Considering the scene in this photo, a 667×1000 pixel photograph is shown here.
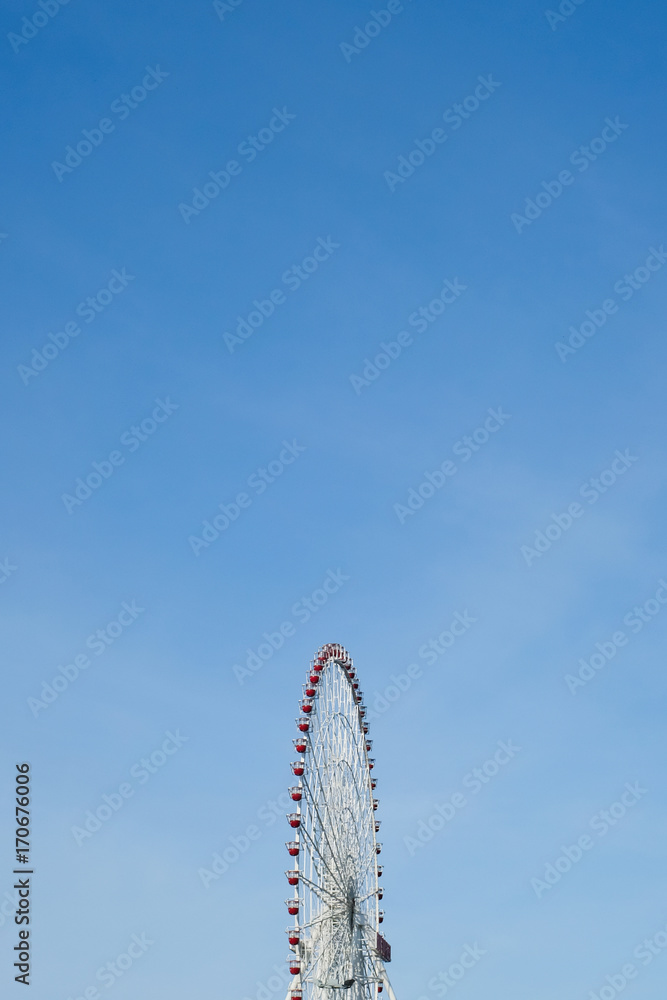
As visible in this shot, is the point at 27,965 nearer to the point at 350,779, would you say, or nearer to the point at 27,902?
the point at 27,902

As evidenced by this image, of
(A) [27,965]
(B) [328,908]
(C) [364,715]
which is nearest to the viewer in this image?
(A) [27,965]

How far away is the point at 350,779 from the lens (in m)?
107

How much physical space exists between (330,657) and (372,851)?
57.8 ft

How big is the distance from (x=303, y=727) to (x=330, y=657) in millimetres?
9523

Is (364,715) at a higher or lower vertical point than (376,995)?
higher

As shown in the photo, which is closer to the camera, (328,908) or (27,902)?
(27,902)

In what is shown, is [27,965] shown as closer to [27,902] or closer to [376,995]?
[27,902]

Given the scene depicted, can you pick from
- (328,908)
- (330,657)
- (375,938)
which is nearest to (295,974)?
(328,908)

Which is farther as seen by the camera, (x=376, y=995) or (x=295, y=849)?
(x=376, y=995)

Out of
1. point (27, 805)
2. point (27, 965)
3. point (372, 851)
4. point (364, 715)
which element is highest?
point (364, 715)

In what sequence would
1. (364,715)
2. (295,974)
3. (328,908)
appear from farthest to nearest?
(364,715) → (328,908) → (295,974)

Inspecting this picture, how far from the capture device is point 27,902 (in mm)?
70875

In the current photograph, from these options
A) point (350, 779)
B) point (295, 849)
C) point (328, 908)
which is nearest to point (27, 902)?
point (295, 849)

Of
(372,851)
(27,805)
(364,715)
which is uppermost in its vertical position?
(364,715)
